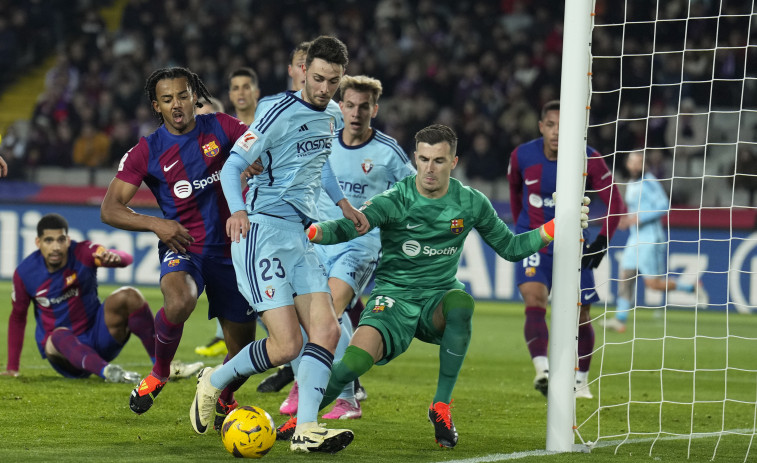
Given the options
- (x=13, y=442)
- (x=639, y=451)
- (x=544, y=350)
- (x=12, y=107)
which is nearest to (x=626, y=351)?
(x=544, y=350)

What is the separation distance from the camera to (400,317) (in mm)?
5645

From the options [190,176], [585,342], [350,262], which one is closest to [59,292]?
[350,262]

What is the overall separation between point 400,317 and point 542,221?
2.58 m

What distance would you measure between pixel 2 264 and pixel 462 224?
454 inches

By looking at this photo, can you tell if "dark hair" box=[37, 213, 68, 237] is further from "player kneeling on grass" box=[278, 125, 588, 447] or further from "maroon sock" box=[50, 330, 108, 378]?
"player kneeling on grass" box=[278, 125, 588, 447]

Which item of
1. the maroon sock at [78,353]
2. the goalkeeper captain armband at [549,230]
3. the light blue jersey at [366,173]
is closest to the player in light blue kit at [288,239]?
the goalkeeper captain armband at [549,230]

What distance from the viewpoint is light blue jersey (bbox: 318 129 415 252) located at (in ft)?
24.1

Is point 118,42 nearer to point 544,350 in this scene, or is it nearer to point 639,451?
point 544,350

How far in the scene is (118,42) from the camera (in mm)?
21391

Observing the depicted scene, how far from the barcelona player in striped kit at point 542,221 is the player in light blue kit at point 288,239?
2519 millimetres

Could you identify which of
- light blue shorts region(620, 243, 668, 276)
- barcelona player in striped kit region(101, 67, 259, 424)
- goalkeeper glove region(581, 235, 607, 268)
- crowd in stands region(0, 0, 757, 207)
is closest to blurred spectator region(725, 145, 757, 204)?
crowd in stands region(0, 0, 757, 207)

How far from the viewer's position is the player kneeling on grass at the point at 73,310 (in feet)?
25.4

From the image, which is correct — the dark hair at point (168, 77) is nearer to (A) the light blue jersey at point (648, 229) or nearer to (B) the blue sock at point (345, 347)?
(B) the blue sock at point (345, 347)

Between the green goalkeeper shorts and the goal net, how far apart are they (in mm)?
952
